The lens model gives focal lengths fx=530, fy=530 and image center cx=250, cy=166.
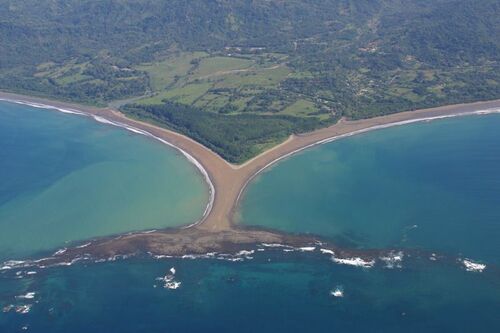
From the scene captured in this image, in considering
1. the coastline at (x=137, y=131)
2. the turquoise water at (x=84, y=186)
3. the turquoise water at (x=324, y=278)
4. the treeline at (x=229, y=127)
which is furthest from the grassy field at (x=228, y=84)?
the turquoise water at (x=324, y=278)

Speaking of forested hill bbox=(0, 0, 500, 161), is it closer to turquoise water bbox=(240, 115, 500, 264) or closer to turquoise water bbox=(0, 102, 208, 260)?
turquoise water bbox=(240, 115, 500, 264)

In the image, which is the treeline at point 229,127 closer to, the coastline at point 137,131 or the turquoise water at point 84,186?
the coastline at point 137,131

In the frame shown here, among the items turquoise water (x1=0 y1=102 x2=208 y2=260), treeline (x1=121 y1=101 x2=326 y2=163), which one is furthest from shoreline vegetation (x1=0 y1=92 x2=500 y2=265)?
turquoise water (x1=0 y1=102 x2=208 y2=260)

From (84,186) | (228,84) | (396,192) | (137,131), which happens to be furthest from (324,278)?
(228,84)

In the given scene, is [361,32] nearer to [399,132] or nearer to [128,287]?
[399,132]

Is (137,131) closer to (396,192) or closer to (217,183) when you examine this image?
(217,183)

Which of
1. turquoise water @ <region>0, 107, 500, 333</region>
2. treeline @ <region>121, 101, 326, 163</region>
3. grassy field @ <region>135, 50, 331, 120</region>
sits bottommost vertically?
turquoise water @ <region>0, 107, 500, 333</region>
